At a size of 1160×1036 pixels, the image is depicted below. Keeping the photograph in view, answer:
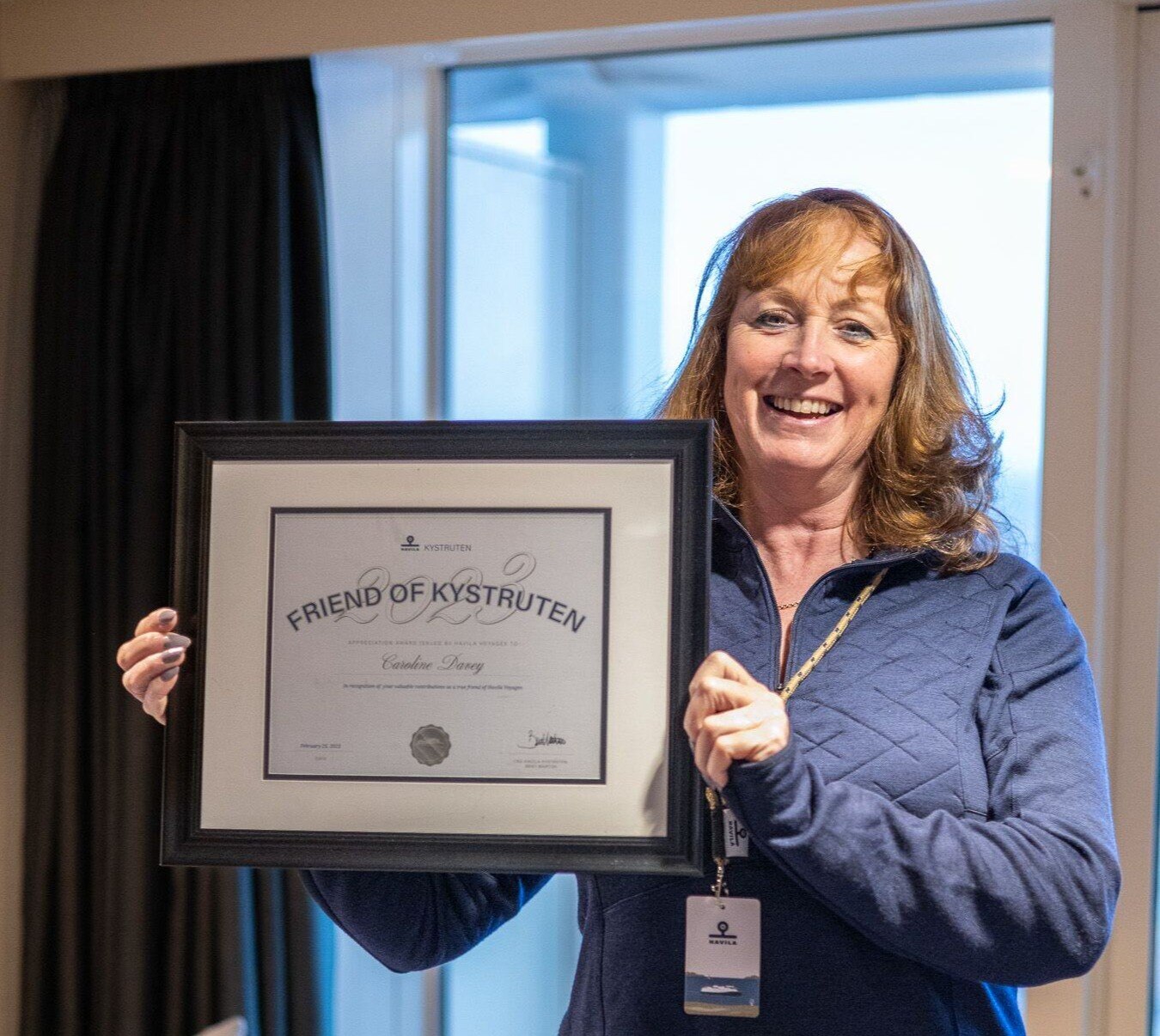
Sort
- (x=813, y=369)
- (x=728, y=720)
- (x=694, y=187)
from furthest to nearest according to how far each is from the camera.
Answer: (x=694, y=187), (x=813, y=369), (x=728, y=720)

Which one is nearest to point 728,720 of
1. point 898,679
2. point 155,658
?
point 898,679

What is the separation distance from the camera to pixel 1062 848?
118cm

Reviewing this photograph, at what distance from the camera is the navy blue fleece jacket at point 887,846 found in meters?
1.15

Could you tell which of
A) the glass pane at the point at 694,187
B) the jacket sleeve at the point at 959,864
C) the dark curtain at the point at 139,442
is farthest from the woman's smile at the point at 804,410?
the dark curtain at the point at 139,442

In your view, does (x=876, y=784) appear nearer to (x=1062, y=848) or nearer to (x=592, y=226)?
(x=1062, y=848)

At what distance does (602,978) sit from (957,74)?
1890 mm

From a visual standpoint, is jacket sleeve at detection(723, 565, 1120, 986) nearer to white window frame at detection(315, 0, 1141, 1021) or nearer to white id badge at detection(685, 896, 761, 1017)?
white id badge at detection(685, 896, 761, 1017)

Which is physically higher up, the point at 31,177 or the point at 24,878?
the point at 31,177

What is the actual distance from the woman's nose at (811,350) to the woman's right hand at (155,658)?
65cm

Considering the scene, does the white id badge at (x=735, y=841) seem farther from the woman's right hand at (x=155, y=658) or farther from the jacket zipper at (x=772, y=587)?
the woman's right hand at (x=155, y=658)

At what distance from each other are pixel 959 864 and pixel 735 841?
0.74 ft

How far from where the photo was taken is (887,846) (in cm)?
115

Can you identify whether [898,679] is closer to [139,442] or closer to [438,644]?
[438,644]

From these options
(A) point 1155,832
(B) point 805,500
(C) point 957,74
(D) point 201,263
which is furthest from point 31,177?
(A) point 1155,832
